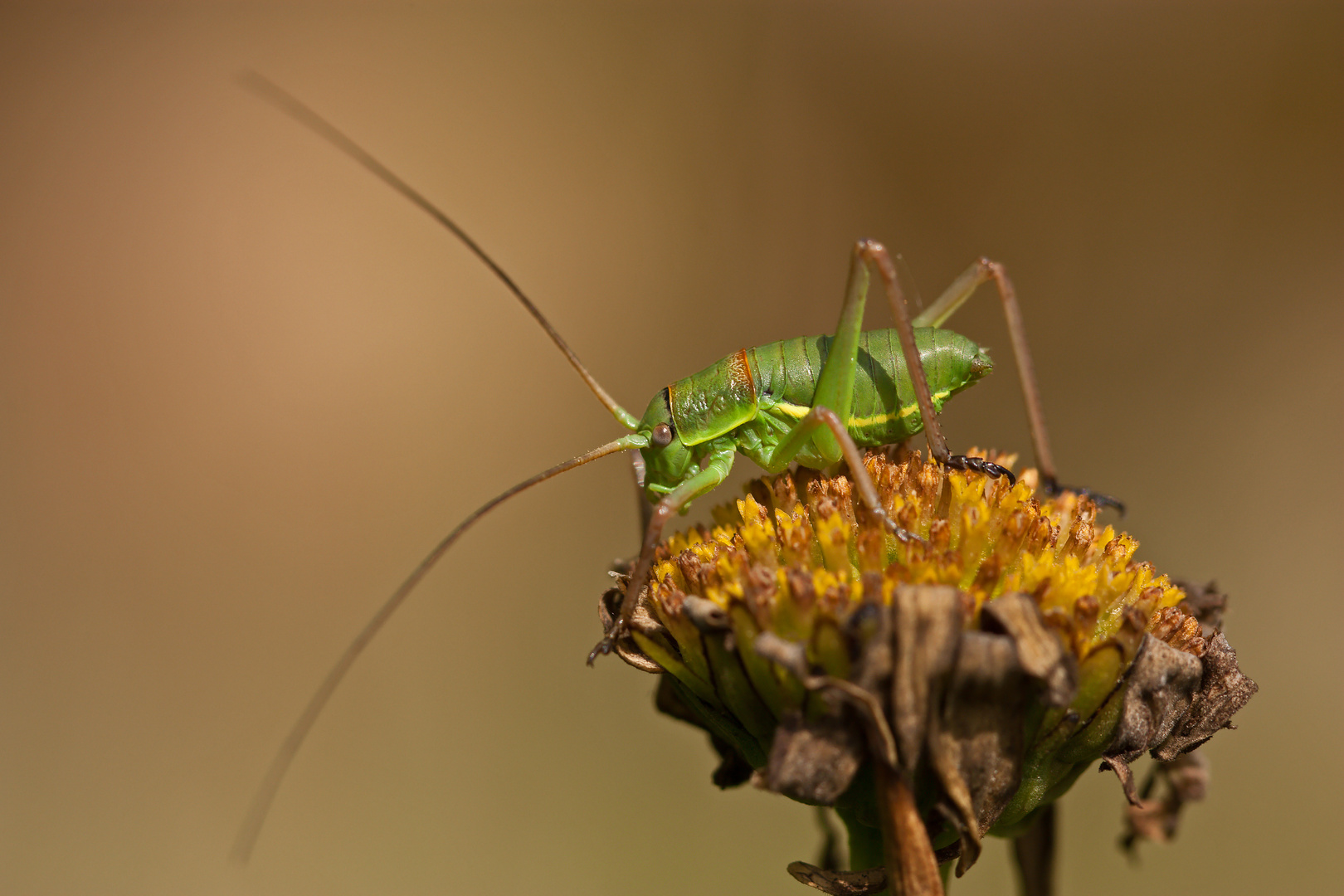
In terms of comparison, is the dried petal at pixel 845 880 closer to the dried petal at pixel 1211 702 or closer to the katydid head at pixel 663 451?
the dried petal at pixel 1211 702

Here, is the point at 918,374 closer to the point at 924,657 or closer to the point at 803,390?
the point at 803,390

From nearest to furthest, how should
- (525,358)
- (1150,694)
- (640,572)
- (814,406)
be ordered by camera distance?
(1150,694)
(640,572)
(814,406)
(525,358)

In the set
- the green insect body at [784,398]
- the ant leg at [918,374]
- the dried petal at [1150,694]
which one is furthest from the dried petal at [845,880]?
the green insect body at [784,398]

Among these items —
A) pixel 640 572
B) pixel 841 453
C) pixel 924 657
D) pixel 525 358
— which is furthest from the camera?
pixel 525 358

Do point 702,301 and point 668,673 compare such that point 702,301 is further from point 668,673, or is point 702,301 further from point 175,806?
point 668,673

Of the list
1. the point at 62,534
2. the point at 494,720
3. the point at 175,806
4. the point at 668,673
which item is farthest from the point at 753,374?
the point at 62,534

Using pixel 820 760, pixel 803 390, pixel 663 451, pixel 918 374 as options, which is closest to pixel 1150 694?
pixel 820 760
